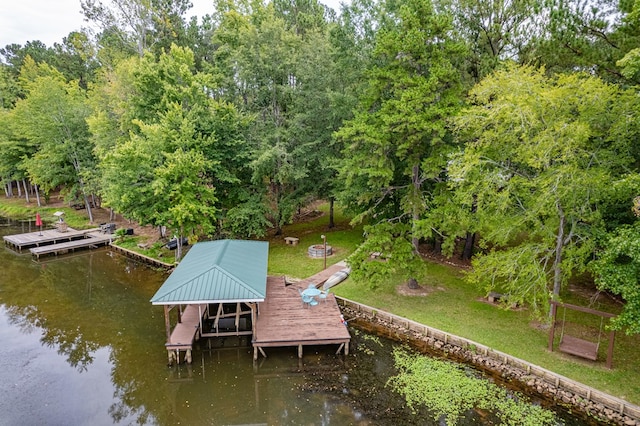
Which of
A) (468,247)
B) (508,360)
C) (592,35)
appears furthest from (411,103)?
(508,360)

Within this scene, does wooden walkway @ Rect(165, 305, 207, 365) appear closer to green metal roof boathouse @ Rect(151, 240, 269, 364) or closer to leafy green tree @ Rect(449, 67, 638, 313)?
green metal roof boathouse @ Rect(151, 240, 269, 364)

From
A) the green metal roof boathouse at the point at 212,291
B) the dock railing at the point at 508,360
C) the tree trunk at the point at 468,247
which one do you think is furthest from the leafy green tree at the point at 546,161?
the green metal roof boathouse at the point at 212,291

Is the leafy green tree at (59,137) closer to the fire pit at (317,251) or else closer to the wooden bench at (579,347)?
the fire pit at (317,251)

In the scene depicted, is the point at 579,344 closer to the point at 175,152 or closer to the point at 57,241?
the point at 175,152

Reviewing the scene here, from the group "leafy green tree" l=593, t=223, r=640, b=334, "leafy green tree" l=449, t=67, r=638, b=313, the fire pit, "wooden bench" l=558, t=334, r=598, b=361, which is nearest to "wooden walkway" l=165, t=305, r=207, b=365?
the fire pit

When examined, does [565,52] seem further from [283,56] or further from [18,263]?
[18,263]

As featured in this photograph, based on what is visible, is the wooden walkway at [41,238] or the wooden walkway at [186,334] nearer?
the wooden walkway at [186,334]
